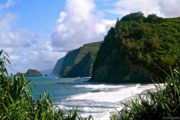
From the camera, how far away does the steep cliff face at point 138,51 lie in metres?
93.6

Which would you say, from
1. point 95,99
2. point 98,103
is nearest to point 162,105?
point 98,103

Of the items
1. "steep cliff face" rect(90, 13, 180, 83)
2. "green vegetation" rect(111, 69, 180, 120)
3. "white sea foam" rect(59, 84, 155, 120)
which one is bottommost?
"white sea foam" rect(59, 84, 155, 120)

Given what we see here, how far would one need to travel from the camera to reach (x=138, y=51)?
100 metres

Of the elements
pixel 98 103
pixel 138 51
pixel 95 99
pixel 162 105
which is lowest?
pixel 98 103

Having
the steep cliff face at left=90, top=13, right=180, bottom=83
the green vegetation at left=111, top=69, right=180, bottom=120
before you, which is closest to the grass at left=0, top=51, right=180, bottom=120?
the green vegetation at left=111, top=69, right=180, bottom=120

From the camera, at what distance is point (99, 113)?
110 ft

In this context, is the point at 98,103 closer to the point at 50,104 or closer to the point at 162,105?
the point at 50,104

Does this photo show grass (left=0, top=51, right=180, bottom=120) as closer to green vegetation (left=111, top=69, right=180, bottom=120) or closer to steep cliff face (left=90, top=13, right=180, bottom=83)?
green vegetation (left=111, top=69, right=180, bottom=120)

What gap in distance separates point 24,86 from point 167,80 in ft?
11.4

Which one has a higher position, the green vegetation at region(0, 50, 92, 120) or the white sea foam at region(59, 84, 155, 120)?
the green vegetation at region(0, 50, 92, 120)

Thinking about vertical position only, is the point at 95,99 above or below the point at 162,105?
below

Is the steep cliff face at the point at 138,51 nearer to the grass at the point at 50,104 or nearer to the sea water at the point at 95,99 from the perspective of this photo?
the sea water at the point at 95,99

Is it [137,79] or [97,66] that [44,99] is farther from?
[97,66]

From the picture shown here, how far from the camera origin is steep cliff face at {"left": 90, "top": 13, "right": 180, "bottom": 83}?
93.6m
